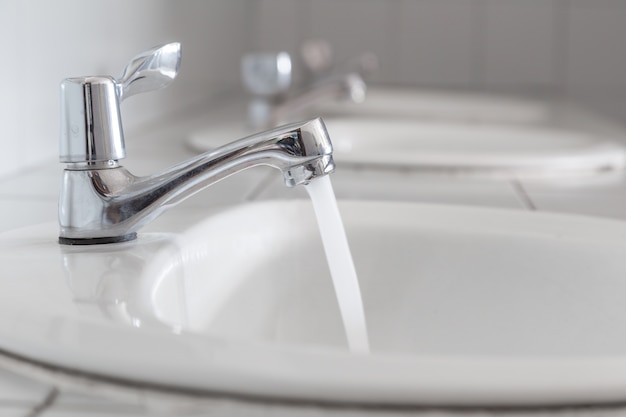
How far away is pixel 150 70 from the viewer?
1.93 feet

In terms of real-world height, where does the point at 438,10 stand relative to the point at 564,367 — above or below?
above

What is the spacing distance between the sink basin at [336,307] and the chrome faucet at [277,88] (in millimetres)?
574

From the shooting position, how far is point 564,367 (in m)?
0.36

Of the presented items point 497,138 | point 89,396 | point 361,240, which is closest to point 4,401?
point 89,396

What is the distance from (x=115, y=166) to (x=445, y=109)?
127cm

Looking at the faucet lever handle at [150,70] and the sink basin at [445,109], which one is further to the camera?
the sink basin at [445,109]

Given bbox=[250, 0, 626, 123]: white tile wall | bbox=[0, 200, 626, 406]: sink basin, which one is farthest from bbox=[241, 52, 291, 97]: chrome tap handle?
bbox=[250, 0, 626, 123]: white tile wall

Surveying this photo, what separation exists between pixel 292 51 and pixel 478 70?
0.51 m

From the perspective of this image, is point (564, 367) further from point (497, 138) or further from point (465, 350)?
point (497, 138)

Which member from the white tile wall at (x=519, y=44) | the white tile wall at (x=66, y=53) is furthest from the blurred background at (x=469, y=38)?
the white tile wall at (x=66, y=53)

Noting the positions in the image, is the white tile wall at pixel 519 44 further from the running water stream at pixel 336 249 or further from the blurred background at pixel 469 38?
the running water stream at pixel 336 249

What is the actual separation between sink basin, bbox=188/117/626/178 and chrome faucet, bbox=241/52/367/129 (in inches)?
2.8

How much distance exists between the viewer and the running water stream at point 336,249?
591 millimetres

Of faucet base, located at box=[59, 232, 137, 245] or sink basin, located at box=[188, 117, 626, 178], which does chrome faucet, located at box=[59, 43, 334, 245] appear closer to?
faucet base, located at box=[59, 232, 137, 245]
